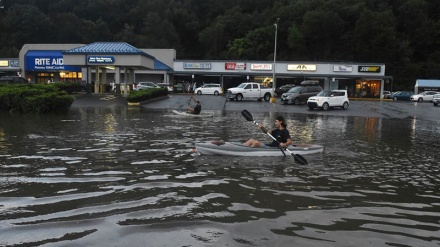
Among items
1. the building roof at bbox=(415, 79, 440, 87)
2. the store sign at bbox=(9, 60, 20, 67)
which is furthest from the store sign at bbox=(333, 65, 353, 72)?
the store sign at bbox=(9, 60, 20, 67)

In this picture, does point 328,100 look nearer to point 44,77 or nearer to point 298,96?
point 298,96

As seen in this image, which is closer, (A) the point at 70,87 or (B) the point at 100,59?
(B) the point at 100,59

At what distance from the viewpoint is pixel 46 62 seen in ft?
196

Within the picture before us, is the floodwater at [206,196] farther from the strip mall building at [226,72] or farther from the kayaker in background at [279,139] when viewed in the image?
the strip mall building at [226,72]

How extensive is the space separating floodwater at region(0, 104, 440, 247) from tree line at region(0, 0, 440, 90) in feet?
246

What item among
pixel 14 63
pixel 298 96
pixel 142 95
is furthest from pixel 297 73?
pixel 14 63

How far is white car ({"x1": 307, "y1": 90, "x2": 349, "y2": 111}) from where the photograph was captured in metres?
33.4

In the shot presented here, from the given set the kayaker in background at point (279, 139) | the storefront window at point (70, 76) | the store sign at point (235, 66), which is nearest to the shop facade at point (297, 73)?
the store sign at point (235, 66)

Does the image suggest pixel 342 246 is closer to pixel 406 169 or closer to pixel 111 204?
pixel 111 204

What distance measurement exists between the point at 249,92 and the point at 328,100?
988 centimetres

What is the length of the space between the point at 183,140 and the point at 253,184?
6549 mm

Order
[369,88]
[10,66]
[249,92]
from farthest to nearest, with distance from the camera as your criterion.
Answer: [10,66] < [369,88] < [249,92]

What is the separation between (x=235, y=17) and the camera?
4163 inches

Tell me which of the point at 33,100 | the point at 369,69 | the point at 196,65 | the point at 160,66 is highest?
the point at 196,65
